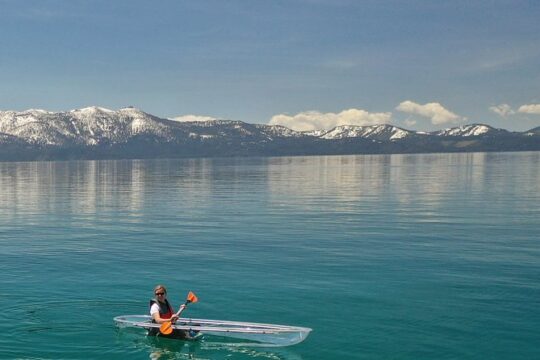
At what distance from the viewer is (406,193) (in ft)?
323

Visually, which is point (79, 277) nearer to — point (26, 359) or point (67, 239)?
point (26, 359)

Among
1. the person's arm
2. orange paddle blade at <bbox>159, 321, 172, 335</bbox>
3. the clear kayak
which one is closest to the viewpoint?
the clear kayak

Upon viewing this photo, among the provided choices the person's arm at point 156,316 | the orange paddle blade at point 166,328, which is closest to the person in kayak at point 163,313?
the person's arm at point 156,316

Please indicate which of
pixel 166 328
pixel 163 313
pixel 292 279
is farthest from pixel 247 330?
pixel 292 279

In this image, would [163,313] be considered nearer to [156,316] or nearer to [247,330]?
[156,316]

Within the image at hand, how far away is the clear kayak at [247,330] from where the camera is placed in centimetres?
2364

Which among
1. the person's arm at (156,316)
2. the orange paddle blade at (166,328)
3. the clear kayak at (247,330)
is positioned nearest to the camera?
the clear kayak at (247,330)

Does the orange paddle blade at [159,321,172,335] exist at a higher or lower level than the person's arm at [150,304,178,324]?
lower

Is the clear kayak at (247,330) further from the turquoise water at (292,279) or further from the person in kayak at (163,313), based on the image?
the turquoise water at (292,279)

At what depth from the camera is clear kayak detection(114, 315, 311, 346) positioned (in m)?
23.6

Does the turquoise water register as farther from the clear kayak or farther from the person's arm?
the person's arm

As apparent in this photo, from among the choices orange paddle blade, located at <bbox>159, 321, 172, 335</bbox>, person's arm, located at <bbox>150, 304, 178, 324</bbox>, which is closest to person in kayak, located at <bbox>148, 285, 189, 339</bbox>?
person's arm, located at <bbox>150, 304, 178, 324</bbox>

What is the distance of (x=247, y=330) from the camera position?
23953mm

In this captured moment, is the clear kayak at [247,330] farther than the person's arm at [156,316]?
No
